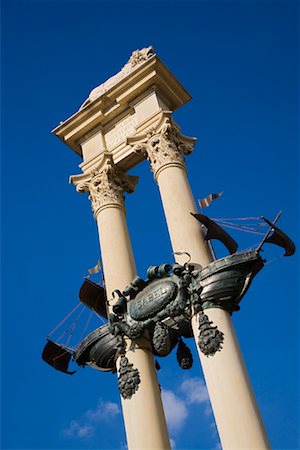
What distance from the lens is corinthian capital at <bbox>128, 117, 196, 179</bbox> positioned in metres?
18.0

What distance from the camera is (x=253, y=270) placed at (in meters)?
14.3

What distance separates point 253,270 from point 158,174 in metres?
5.10

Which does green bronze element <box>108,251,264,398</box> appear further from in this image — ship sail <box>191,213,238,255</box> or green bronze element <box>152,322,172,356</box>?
ship sail <box>191,213,238,255</box>

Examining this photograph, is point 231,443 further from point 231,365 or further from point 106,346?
point 106,346

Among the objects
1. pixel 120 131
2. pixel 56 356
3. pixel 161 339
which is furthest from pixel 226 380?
pixel 120 131

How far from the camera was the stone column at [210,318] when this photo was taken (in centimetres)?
1231

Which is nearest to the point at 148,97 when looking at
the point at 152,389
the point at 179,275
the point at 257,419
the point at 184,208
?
the point at 184,208

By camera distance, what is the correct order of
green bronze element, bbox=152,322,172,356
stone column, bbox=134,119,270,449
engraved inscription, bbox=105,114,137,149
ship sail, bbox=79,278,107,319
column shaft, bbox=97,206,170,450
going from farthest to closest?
engraved inscription, bbox=105,114,137,149 → ship sail, bbox=79,278,107,319 → green bronze element, bbox=152,322,172,356 → column shaft, bbox=97,206,170,450 → stone column, bbox=134,119,270,449

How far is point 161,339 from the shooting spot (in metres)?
14.5

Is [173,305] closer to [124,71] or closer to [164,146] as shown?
[164,146]

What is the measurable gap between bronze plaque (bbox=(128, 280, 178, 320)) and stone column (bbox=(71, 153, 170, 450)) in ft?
3.05

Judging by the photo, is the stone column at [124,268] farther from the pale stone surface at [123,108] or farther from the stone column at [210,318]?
the stone column at [210,318]

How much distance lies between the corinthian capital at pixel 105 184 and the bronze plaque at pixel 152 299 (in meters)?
4.51

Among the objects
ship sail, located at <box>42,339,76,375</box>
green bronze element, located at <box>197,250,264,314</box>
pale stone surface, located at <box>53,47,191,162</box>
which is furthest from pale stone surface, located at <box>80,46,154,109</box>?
green bronze element, located at <box>197,250,264,314</box>
